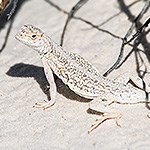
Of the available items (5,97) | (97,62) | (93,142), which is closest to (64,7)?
(97,62)

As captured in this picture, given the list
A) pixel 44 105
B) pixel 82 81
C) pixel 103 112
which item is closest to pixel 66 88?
pixel 44 105

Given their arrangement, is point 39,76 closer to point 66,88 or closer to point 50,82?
point 66,88

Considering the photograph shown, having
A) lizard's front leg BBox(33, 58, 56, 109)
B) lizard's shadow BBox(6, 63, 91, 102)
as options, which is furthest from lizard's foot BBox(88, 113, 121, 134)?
lizard's front leg BBox(33, 58, 56, 109)

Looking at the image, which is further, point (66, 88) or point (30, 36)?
point (66, 88)

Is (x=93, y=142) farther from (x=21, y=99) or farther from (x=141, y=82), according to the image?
(x=21, y=99)

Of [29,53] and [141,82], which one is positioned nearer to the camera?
[141,82]

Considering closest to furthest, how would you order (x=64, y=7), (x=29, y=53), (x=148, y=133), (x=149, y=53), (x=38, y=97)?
(x=148, y=133) → (x=38, y=97) → (x=149, y=53) → (x=29, y=53) → (x=64, y=7)

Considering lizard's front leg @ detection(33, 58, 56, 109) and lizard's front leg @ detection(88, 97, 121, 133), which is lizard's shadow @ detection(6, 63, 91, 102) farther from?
lizard's front leg @ detection(88, 97, 121, 133)
